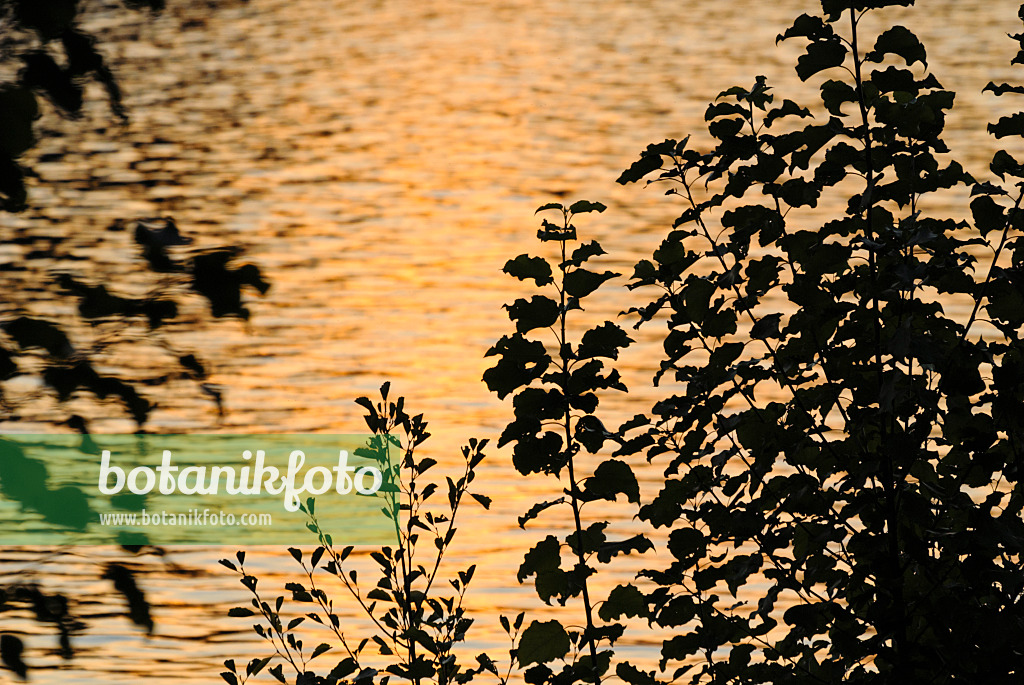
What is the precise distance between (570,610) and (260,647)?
1.03m

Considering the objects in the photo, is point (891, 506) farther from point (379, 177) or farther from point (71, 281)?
point (379, 177)

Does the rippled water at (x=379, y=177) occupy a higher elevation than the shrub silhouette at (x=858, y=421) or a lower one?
higher

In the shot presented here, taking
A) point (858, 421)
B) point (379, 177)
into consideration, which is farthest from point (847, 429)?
point (379, 177)

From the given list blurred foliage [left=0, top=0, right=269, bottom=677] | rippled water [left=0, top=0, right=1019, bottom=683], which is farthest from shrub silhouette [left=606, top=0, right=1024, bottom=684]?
rippled water [left=0, top=0, right=1019, bottom=683]

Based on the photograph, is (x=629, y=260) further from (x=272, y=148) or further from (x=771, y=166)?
(x=771, y=166)

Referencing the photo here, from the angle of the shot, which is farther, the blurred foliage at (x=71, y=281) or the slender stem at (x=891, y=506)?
the slender stem at (x=891, y=506)

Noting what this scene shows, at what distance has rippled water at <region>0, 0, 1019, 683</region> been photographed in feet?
17.3

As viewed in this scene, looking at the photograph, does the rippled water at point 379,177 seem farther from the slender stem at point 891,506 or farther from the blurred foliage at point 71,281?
the slender stem at point 891,506

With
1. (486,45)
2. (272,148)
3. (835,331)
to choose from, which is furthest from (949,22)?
(835,331)

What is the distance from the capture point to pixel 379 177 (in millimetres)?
11305

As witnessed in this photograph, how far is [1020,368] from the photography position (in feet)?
6.41

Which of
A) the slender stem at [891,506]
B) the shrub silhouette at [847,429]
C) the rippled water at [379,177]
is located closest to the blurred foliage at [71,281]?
the rippled water at [379,177]

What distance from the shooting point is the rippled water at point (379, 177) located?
17.3ft

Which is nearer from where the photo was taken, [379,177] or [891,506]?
[891,506]
